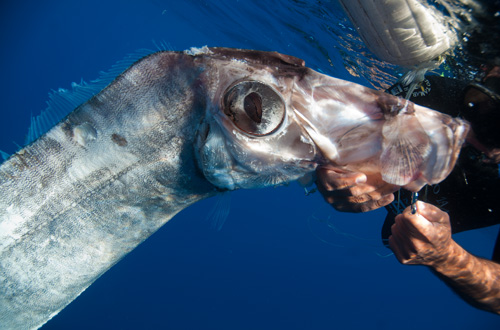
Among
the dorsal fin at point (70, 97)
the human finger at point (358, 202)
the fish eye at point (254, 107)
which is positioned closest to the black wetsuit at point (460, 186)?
the human finger at point (358, 202)

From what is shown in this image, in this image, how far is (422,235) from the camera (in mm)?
1867

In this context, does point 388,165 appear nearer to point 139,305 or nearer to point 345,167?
point 345,167

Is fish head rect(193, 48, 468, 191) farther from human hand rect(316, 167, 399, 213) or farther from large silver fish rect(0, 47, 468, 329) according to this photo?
human hand rect(316, 167, 399, 213)

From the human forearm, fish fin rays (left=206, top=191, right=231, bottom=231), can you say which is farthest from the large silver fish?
the human forearm

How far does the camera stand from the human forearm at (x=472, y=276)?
2.23 m

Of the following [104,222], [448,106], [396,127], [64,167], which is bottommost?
[448,106]

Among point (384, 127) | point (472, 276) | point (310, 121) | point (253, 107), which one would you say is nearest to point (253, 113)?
point (253, 107)

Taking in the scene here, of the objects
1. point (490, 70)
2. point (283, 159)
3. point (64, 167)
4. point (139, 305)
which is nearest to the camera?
point (283, 159)

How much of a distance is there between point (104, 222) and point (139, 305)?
1264 inches

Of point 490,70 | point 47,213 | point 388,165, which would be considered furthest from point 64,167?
point 490,70

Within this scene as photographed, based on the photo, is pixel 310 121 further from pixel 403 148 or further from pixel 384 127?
pixel 403 148

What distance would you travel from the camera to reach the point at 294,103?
1283 millimetres

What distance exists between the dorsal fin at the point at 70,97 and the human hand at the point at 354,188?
125cm

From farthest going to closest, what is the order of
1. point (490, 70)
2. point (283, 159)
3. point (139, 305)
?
point (139, 305), point (490, 70), point (283, 159)
